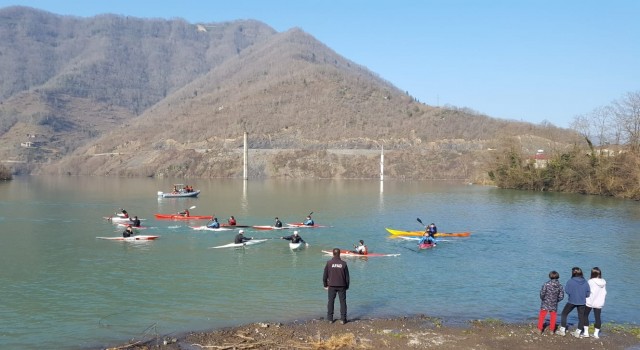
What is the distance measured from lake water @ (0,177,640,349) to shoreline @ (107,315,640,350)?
1.31m

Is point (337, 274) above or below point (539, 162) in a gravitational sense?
below

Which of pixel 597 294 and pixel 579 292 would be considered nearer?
pixel 597 294

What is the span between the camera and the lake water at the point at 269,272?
75.7 feet

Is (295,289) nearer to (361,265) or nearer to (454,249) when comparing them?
(361,265)

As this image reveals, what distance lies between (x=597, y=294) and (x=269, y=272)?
1859cm

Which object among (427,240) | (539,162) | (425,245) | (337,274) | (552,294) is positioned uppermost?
(539,162)

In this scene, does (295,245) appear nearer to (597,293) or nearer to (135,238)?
(135,238)

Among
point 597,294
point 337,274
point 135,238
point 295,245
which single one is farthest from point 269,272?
point 597,294

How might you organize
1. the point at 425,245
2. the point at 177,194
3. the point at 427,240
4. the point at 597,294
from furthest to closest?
the point at 177,194 < the point at 427,240 < the point at 425,245 < the point at 597,294

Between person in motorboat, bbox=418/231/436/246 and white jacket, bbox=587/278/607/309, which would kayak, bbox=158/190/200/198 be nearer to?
person in motorboat, bbox=418/231/436/246

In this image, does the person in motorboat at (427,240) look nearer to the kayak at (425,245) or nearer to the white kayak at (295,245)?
the kayak at (425,245)

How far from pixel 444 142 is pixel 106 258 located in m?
159

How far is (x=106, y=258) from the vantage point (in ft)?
120

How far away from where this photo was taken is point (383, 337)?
19.1m
